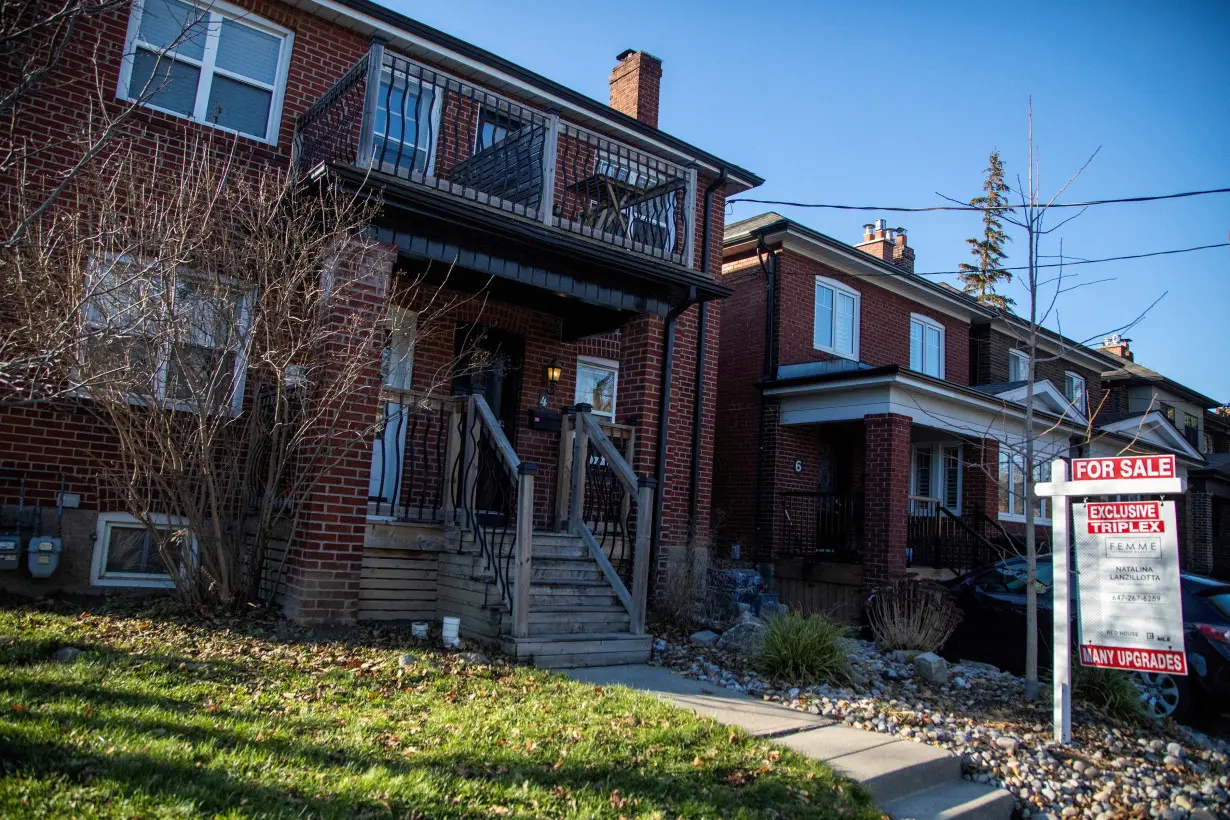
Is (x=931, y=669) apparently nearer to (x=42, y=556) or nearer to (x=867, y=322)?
(x=42, y=556)

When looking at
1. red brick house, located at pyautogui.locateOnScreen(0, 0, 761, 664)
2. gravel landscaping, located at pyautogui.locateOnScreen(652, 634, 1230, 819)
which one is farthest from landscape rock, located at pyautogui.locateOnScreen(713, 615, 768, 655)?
red brick house, located at pyautogui.locateOnScreen(0, 0, 761, 664)

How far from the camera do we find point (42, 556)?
7.20m

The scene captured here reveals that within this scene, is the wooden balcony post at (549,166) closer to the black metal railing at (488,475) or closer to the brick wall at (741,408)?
the black metal railing at (488,475)

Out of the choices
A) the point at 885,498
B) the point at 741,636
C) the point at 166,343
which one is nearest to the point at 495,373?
the point at 166,343

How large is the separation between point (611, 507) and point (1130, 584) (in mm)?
4866

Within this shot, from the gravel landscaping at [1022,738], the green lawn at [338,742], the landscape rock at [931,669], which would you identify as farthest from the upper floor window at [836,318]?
the green lawn at [338,742]

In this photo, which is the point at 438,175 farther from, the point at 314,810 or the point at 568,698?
the point at 314,810

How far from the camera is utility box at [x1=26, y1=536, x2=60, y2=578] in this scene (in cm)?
719

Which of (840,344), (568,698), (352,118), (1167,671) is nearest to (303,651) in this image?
(568,698)

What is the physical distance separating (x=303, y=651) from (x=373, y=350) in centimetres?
255

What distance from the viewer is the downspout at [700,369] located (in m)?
11.2

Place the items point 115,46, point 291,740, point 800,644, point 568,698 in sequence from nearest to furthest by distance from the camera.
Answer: point 291,740, point 568,698, point 800,644, point 115,46

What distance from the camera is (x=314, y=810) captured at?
11.2 ft

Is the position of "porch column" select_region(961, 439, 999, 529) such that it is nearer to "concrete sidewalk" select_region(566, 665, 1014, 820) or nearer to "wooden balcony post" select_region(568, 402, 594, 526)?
"wooden balcony post" select_region(568, 402, 594, 526)
